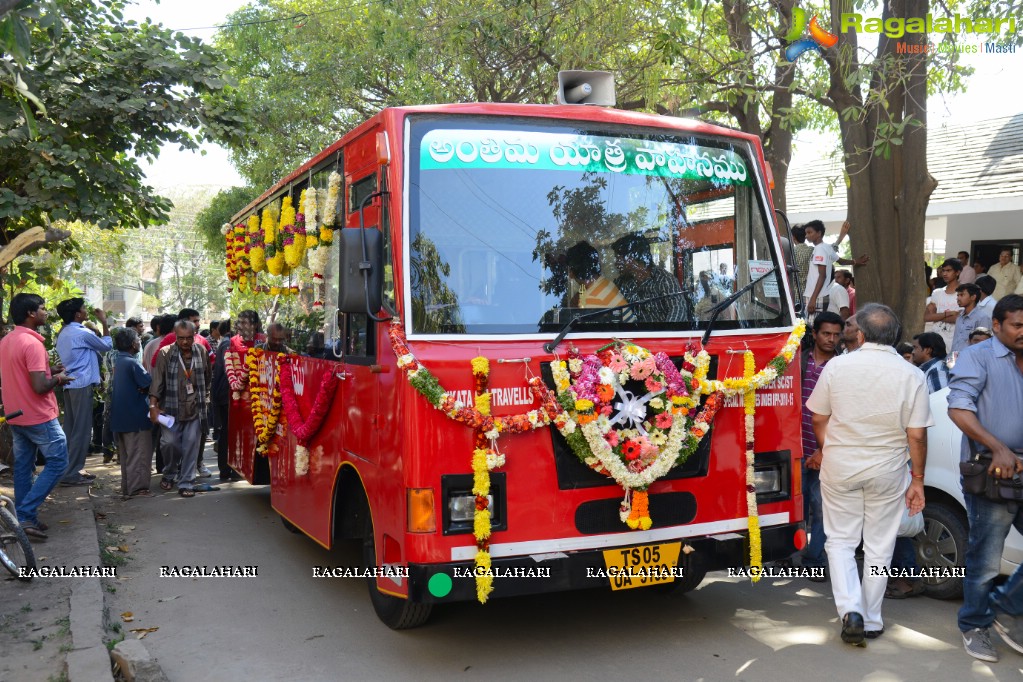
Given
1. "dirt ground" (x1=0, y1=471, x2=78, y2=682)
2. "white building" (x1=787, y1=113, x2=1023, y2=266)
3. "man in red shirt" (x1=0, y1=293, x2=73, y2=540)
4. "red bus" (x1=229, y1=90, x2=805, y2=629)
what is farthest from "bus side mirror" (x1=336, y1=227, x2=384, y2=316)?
"white building" (x1=787, y1=113, x2=1023, y2=266)

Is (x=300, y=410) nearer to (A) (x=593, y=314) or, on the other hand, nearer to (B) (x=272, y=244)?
(B) (x=272, y=244)

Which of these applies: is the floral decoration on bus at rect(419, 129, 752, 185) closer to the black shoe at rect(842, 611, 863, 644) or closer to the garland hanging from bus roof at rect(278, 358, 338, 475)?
the garland hanging from bus roof at rect(278, 358, 338, 475)

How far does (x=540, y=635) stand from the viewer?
525cm

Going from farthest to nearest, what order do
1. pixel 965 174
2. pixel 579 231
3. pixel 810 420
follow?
pixel 965 174 → pixel 810 420 → pixel 579 231

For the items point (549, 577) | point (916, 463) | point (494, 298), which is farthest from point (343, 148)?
point (916, 463)

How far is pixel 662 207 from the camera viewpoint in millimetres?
5117

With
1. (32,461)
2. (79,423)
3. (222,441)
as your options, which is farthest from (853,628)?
(79,423)

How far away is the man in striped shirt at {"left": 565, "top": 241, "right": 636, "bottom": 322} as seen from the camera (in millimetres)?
4793

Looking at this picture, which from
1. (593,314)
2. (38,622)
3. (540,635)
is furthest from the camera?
(38,622)

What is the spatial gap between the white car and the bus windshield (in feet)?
4.44

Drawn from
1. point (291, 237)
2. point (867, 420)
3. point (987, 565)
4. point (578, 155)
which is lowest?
point (987, 565)

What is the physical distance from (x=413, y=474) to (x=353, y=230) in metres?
1.22

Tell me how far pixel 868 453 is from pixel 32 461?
20.6 feet

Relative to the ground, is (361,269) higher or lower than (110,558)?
higher
